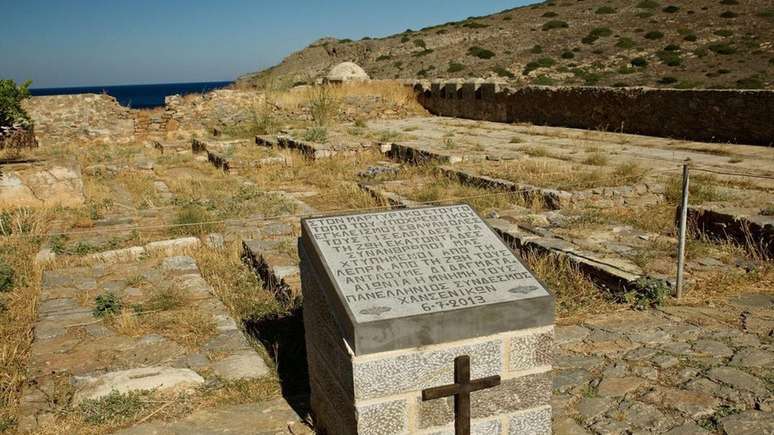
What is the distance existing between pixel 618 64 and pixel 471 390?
30.9m

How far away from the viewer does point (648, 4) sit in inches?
1610

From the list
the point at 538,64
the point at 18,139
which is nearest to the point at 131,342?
the point at 18,139

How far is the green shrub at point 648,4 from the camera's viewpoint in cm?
4047

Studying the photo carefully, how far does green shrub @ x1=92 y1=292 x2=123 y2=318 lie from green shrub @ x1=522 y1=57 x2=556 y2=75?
2857 centimetres

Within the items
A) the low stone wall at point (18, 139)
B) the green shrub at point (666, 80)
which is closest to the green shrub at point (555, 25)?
the green shrub at point (666, 80)

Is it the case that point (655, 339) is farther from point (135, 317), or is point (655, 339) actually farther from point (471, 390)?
point (135, 317)

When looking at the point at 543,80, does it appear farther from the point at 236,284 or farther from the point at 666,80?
the point at 236,284

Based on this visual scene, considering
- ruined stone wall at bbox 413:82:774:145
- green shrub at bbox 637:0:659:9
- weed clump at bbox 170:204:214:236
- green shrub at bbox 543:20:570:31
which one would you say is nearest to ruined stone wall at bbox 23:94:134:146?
ruined stone wall at bbox 413:82:774:145

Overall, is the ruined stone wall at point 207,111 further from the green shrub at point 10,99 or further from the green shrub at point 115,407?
the green shrub at point 115,407

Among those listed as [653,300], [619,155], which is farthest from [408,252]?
[619,155]

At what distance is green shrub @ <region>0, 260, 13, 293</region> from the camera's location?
5.60 metres

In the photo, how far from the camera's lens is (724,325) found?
4371 mm

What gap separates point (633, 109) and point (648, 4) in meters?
31.1

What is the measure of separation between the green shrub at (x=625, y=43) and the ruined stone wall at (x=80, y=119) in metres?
25.5
